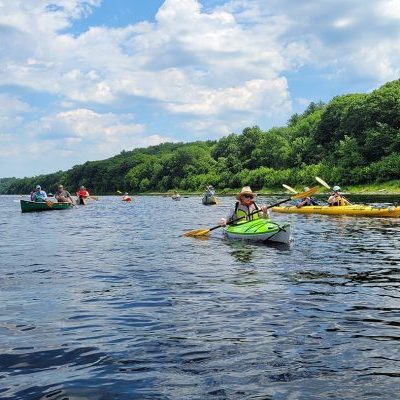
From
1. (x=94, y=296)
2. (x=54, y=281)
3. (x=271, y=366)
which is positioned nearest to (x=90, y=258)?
(x=54, y=281)

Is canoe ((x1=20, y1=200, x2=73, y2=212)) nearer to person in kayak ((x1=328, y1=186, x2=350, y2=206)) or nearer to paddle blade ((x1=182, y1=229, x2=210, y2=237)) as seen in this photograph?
person in kayak ((x1=328, y1=186, x2=350, y2=206))

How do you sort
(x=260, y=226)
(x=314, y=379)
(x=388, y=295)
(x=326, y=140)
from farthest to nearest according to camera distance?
(x=326, y=140) → (x=260, y=226) → (x=388, y=295) → (x=314, y=379)

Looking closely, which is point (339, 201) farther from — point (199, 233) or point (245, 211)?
point (245, 211)

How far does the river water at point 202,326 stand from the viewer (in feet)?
17.6

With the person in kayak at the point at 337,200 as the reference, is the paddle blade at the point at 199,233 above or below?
below

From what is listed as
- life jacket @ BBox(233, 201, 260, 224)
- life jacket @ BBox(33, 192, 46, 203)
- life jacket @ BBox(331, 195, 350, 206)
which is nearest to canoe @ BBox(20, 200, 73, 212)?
life jacket @ BBox(33, 192, 46, 203)

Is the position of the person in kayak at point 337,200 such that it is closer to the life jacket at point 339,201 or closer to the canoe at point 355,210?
the life jacket at point 339,201

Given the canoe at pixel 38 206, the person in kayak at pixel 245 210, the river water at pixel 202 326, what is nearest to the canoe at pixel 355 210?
the person in kayak at pixel 245 210

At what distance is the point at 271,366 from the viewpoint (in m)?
5.84

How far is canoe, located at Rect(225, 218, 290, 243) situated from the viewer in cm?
1659

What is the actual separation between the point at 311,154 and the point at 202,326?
96415 millimetres

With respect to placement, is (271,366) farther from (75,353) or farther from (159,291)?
(159,291)

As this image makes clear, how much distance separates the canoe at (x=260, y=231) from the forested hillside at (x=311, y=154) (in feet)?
186

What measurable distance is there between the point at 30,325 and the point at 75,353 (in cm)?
160
